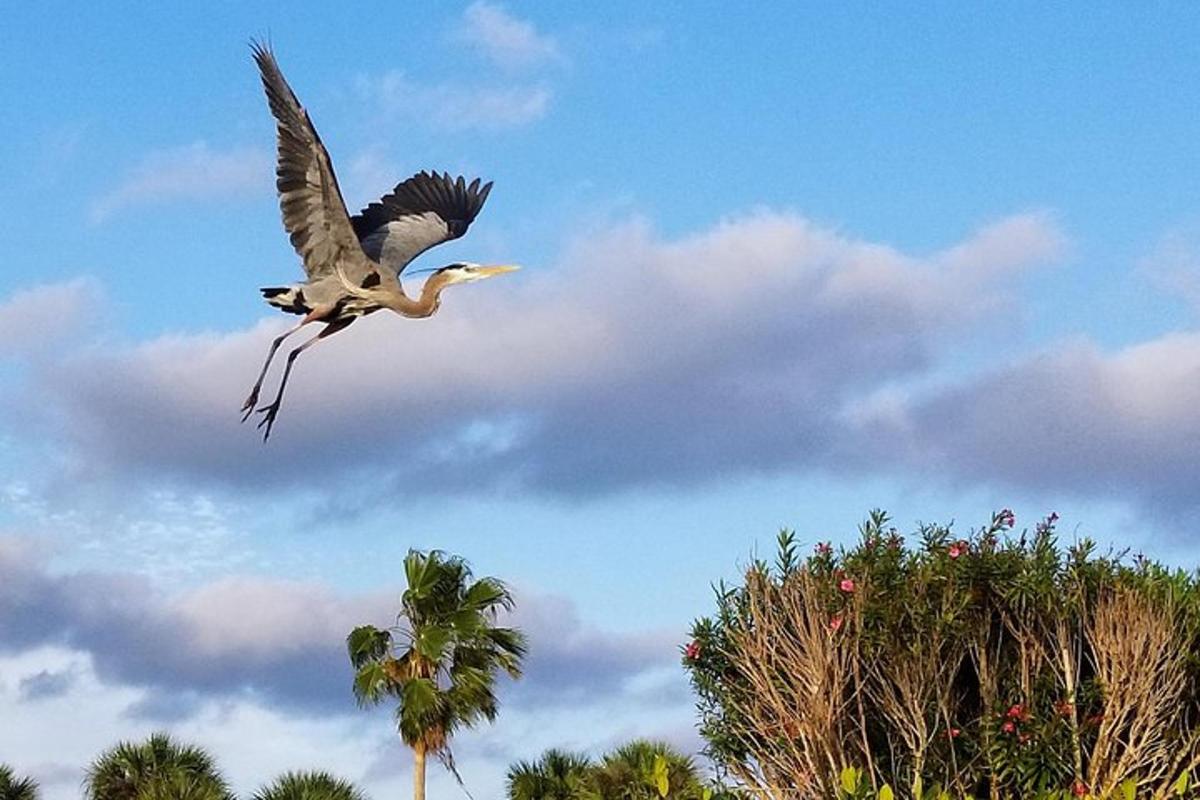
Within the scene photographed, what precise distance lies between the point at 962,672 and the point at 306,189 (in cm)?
1105

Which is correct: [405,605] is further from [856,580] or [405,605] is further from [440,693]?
[856,580]

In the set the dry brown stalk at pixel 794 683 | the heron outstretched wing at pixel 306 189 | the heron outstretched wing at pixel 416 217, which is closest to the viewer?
the heron outstretched wing at pixel 306 189

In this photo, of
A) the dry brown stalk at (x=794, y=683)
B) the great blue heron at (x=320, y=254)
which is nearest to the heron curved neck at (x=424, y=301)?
the great blue heron at (x=320, y=254)

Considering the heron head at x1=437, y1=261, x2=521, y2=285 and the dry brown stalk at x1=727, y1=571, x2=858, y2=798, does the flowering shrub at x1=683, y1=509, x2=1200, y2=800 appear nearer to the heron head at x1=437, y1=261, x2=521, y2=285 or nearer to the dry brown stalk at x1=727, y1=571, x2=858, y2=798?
the dry brown stalk at x1=727, y1=571, x2=858, y2=798

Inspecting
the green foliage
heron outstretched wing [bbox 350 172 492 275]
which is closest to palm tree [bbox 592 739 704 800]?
the green foliage

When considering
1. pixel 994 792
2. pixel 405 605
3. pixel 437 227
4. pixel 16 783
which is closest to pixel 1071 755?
pixel 994 792

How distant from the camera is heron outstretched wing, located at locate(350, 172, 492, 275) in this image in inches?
839

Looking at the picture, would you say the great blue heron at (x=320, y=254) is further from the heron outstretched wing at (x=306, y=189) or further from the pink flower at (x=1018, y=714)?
the pink flower at (x=1018, y=714)

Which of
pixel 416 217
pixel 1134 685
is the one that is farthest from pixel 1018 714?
A: pixel 416 217

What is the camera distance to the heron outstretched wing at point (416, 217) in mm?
21312

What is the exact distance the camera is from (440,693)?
112 ft

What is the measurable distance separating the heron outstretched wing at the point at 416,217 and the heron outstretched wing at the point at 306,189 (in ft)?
6.83

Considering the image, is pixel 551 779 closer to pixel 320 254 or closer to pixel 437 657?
pixel 437 657

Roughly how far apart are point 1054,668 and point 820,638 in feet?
9.32
